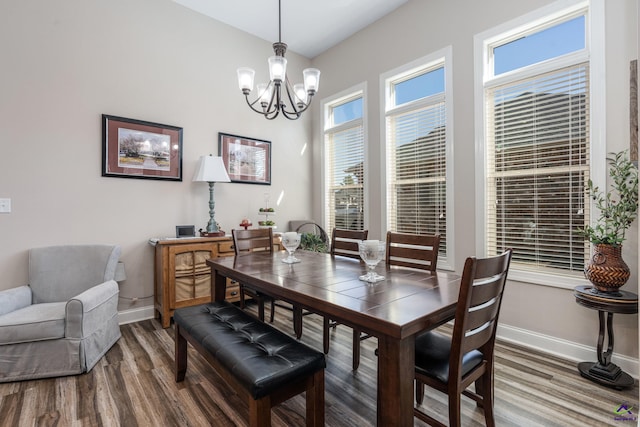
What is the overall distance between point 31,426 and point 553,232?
12.4 feet

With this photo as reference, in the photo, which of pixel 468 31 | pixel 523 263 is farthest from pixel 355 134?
pixel 523 263

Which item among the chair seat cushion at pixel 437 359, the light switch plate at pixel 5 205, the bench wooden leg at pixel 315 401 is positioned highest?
the light switch plate at pixel 5 205

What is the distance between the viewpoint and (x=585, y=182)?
2393 mm

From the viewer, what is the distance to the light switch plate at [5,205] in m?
2.62

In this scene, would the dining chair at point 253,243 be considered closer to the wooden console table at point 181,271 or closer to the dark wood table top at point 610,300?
the wooden console table at point 181,271

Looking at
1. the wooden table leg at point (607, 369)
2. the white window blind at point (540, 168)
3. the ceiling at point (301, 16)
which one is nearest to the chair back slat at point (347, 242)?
the white window blind at point (540, 168)

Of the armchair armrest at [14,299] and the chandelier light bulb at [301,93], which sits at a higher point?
the chandelier light bulb at [301,93]

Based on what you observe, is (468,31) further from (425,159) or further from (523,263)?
(523,263)

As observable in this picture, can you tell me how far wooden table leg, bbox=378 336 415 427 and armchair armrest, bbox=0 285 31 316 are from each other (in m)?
2.76

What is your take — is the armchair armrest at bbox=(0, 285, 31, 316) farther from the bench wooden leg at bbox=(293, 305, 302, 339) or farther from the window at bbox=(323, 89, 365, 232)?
the window at bbox=(323, 89, 365, 232)

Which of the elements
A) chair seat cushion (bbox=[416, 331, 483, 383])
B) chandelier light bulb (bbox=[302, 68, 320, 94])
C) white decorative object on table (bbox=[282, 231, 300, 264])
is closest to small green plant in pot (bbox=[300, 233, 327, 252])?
white decorative object on table (bbox=[282, 231, 300, 264])

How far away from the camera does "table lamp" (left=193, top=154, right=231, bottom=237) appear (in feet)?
11.2

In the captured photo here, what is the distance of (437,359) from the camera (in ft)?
4.71

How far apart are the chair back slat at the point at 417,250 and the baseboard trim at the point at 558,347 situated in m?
1.29
